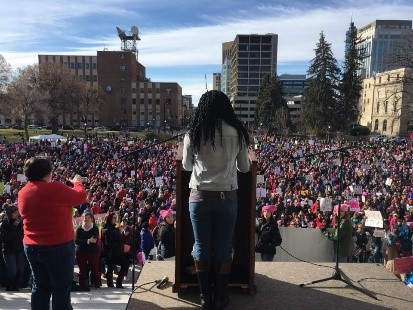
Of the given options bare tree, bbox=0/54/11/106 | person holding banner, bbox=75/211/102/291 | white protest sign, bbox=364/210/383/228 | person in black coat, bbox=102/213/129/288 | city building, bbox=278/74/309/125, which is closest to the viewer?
person holding banner, bbox=75/211/102/291

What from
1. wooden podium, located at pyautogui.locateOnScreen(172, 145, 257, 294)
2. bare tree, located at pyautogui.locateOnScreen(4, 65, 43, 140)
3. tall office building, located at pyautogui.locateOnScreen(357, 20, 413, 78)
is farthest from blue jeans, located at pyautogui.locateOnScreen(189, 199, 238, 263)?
tall office building, located at pyautogui.locateOnScreen(357, 20, 413, 78)

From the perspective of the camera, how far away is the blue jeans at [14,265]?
511cm

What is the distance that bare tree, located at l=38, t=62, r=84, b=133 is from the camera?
Answer: 51125 millimetres

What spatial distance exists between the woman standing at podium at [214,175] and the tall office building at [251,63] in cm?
10157

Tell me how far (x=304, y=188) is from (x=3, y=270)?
39.8ft

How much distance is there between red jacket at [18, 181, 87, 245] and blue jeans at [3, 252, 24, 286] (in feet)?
9.04

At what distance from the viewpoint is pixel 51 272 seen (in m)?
2.81

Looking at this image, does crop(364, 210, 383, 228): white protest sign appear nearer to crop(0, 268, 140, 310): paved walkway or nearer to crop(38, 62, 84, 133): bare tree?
crop(0, 268, 140, 310): paved walkway

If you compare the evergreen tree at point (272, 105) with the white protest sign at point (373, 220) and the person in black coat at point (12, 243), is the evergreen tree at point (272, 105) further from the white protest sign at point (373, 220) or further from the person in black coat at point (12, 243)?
the person in black coat at point (12, 243)

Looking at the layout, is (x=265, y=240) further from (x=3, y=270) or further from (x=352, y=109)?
(x=352, y=109)

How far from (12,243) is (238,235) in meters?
3.26

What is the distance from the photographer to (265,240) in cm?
593

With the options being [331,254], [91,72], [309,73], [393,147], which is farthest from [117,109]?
[331,254]

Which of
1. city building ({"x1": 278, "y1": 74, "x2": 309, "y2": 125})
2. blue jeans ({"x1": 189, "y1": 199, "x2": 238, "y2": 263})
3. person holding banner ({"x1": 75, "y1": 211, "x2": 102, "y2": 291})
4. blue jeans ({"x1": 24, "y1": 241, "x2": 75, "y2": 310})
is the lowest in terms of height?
person holding banner ({"x1": 75, "y1": 211, "x2": 102, "y2": 291})
